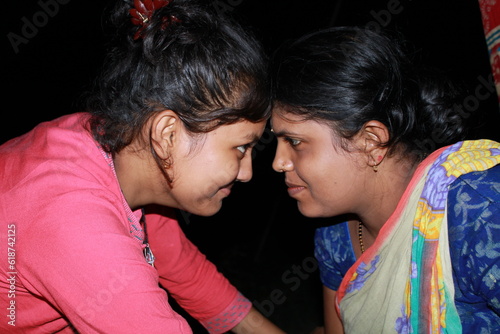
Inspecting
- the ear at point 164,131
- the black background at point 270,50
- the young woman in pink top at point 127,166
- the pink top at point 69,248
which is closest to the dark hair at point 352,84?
the young woman in pink top at point 127,166

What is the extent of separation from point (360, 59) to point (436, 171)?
0.38 meters

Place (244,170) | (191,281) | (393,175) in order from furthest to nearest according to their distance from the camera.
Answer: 1. (191,281)
2. (393,175)
3. (244,170)

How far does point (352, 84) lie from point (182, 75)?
0.48 meters

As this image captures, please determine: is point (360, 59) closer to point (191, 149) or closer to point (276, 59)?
point (276, 59)

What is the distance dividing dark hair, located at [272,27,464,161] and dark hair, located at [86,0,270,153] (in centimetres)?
14

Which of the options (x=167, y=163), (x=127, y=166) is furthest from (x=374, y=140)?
(x=127, y=166)

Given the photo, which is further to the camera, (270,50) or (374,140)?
(270,50)

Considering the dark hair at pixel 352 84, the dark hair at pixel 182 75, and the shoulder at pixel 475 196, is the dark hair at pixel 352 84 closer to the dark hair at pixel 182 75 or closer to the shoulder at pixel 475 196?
the dark hair at pixel 182 75

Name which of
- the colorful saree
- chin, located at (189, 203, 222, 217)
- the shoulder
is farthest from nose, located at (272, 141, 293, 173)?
the shoulder

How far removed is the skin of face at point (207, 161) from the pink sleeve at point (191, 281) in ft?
1.05

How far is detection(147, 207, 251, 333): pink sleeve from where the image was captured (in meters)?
1.44

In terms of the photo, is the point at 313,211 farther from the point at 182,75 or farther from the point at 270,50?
the point at 270,50

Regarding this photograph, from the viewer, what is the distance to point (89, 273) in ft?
2.69

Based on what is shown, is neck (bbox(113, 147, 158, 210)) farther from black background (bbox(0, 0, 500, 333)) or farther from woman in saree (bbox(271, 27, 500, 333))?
black background (bbox(0, 0, 500, 333))
